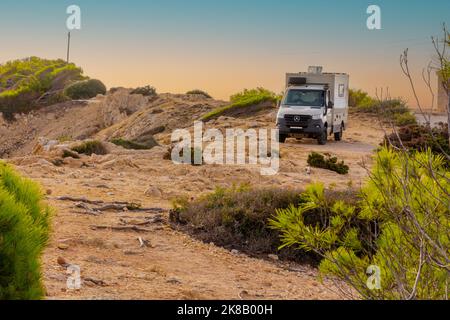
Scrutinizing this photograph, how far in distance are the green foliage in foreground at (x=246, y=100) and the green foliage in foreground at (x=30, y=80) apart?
1820cm

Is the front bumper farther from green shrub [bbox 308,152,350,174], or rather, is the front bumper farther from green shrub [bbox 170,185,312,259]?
green shrub [bbox 170,185,312,259]

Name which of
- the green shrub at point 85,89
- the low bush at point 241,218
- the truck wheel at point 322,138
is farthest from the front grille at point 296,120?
the green shrub at point 85,89

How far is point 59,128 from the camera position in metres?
47.5

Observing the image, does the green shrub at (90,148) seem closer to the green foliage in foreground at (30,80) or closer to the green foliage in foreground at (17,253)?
the green foliage in foreground at (17,253)

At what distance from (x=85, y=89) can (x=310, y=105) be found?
33.0 metres

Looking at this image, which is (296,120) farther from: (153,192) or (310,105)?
(153,192)

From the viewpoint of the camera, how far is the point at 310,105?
26.6 metres

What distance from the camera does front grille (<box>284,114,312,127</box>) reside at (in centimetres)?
2619

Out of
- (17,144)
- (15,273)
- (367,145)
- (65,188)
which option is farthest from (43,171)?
(17,144)

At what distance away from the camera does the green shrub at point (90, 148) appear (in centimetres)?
2230

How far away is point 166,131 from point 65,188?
22.3 meters

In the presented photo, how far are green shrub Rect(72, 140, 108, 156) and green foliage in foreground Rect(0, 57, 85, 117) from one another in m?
29.8

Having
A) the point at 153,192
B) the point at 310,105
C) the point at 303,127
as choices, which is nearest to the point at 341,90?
the point at 310,105
